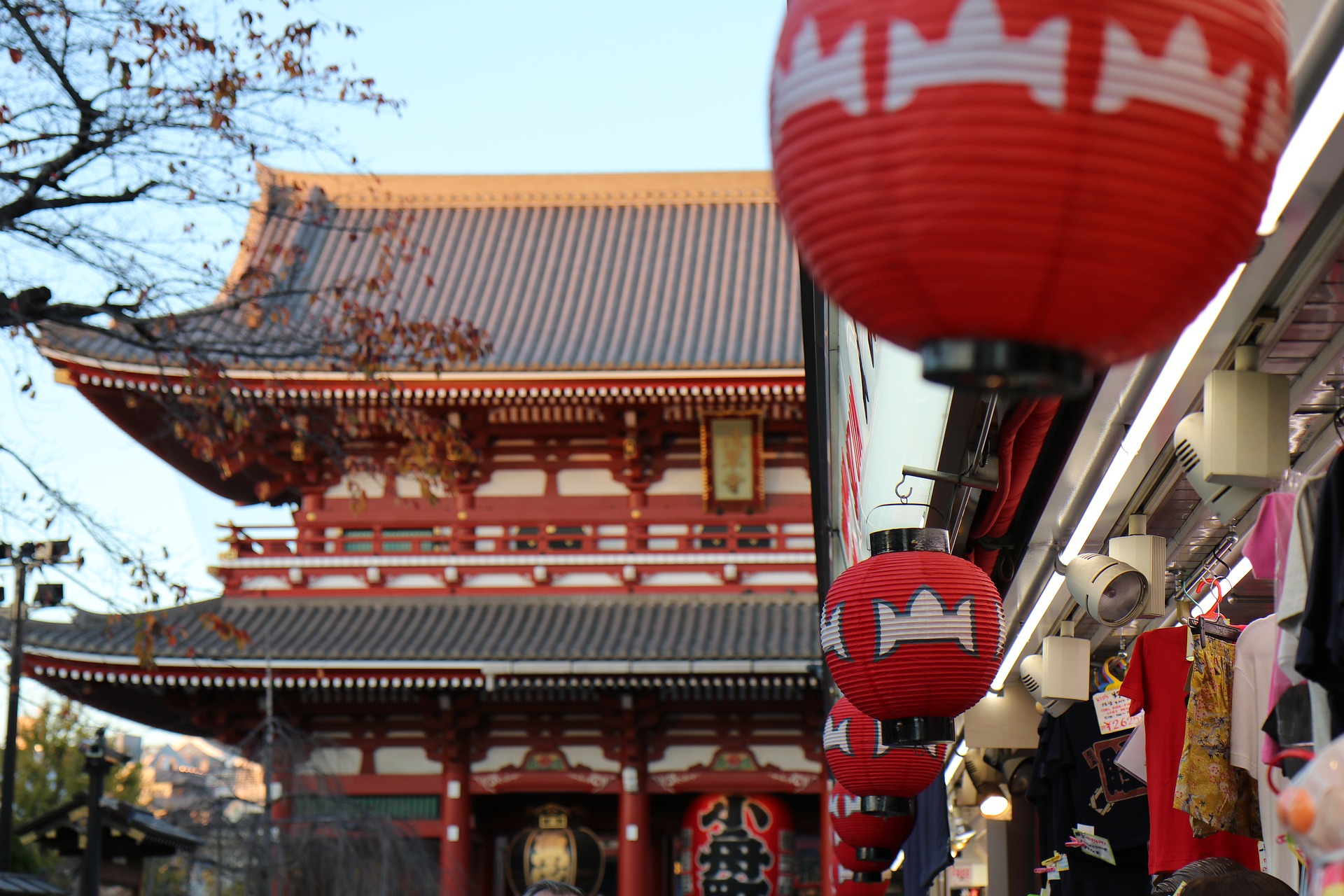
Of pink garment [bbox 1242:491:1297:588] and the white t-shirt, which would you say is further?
the white t-shirt

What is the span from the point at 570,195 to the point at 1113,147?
764 inches

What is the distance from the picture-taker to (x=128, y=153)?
7012 mm

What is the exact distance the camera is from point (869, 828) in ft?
22.2

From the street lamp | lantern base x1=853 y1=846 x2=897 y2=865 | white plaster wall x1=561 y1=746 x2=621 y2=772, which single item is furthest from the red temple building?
lantern base x1=853 y1=846 x2=897 y2=865

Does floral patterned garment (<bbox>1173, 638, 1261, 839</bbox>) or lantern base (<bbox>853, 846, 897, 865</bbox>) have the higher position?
floral patterned garment (<bbox>1173, 638, 1261, 839</bbox>)

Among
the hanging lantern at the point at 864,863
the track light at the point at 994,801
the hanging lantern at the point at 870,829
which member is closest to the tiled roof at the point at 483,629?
the track light at the point at 994,801

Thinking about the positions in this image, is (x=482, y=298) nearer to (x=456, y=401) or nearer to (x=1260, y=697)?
(x=456, y=401)

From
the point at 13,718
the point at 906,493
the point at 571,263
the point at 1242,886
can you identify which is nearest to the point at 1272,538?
the point at 1242,886

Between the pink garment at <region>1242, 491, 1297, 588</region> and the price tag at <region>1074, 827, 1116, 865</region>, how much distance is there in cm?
308

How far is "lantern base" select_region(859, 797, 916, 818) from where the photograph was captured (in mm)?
5914

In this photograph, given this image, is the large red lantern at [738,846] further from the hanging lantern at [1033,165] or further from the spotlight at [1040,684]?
the hanging lantern at [1033,165]

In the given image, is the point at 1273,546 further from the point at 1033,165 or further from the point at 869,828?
the point at 869,828

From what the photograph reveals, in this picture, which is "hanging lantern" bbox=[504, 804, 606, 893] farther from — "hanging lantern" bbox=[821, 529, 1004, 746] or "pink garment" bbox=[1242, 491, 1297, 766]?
"pink garment" bbox=[1242, 491, 1297, 766]

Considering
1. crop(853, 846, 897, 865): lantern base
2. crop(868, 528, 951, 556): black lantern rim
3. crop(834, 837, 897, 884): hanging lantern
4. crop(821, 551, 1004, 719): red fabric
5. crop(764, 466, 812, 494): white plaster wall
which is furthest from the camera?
crop(764, 466, 812, 494): white plaster wall
